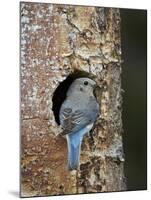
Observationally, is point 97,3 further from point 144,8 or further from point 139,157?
point 139,157

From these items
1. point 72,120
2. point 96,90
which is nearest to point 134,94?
point 96,90

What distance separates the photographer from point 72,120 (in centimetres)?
205

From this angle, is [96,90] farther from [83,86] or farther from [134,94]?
[134,94]

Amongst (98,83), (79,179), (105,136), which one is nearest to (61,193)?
(79,179)

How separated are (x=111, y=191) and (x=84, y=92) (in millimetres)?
386

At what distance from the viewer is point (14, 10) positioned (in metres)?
2.00

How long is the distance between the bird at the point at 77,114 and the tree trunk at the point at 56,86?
0.9 inches

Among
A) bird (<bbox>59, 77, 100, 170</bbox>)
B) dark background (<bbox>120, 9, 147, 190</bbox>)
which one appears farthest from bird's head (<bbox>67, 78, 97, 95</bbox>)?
dark background (<bbox>120, 9, 147, 190</bbox>)

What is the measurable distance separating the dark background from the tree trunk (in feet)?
0.09

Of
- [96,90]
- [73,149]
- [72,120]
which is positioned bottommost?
[73,149]

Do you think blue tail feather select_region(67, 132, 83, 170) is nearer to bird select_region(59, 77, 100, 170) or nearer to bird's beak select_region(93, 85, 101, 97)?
bird select_region(59, 77, 100, 170)

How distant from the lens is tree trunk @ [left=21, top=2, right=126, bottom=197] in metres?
1.99

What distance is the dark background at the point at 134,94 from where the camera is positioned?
2.14 metres

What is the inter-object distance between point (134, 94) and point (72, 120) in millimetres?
275
